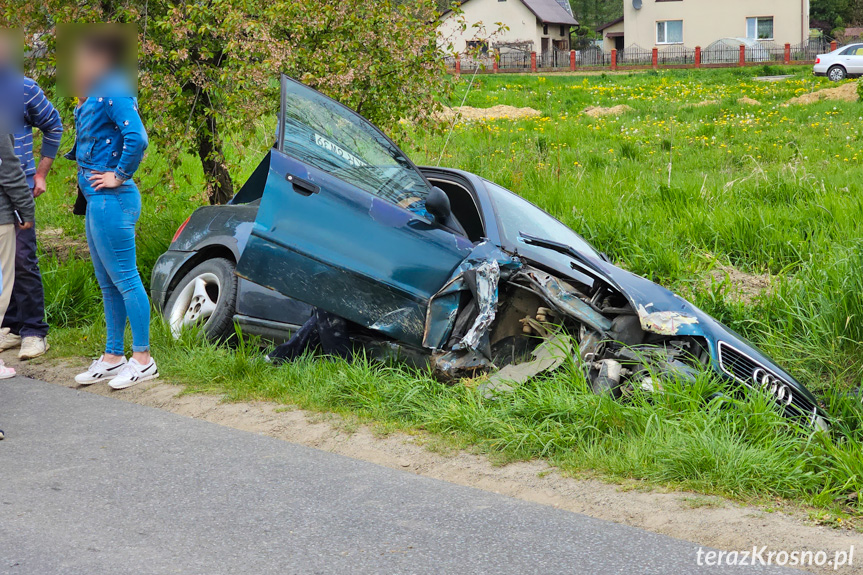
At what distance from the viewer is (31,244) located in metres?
6.00

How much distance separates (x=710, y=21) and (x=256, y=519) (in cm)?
5043

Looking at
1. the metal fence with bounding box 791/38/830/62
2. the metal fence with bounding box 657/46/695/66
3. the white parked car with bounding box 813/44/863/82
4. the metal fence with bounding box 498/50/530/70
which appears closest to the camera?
the white parked car with bounding box 813/44/863/82

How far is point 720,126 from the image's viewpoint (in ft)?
50.5

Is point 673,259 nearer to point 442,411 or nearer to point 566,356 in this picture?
point 566,356

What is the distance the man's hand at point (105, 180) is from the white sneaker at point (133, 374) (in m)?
1.11

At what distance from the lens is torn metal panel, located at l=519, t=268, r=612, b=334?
15.4ft

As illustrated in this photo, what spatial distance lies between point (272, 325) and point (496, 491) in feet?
7.52

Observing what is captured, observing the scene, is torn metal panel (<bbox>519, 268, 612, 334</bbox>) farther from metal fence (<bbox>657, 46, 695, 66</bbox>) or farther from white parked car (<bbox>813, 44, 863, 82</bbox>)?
metal fence (<bbox>657, 46, 695, 66</bbox>)

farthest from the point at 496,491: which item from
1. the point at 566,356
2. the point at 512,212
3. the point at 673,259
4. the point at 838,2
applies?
the point at 838,2

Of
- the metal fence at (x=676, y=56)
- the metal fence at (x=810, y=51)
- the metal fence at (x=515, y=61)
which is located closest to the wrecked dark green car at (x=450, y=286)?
the metal fence at (x=676, y=56)

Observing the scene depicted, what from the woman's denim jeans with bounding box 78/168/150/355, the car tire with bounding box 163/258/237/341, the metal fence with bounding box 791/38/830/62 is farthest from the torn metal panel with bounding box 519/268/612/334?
the metal fence with bounding box 791/38/830/62

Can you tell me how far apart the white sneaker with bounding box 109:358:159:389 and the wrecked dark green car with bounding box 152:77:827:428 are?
0.97 metres

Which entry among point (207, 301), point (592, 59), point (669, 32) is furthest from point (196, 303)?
point (669, 32)

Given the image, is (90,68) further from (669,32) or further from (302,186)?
(669,32)
